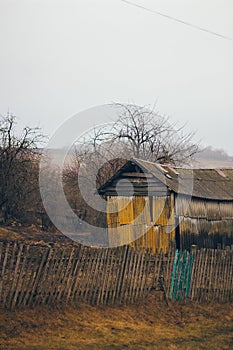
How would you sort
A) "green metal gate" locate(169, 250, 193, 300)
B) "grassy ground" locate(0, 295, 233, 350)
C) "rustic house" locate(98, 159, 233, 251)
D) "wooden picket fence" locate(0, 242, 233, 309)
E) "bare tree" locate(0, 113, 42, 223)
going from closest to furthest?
"grassy ground" locate(0, 295, 233, 350) < "wooden picket fence" locate(0, 242, 233, 309) < "green metal gate" locate(169, 250, 193, 300) < "rustic house" locate(98, 159, 233, 251) < "bare tree" locate(0, 113, 42, 223)

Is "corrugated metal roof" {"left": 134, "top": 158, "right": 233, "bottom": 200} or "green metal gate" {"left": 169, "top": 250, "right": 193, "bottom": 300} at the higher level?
"corrugated metal roof" {"left": 134, "top": 158, "right": 233, "bottom": 200}

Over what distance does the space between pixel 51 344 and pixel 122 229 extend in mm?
11028

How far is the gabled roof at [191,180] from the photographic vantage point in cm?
1684

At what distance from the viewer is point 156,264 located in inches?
396

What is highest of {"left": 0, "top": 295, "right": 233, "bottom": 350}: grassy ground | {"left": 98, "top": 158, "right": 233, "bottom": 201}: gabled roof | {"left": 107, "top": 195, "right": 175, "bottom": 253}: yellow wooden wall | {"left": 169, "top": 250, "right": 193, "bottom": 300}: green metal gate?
{"left": 98, "top": 158, "right": 233, "bottom": 201}: gabled roof

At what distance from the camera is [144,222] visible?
Result: 55.5ft

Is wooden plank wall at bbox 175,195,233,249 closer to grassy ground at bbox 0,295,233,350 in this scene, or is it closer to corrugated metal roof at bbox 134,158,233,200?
corrugated metal roof at bbox 134,158,233,200

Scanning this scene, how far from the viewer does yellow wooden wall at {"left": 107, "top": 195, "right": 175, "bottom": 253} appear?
53.7ft

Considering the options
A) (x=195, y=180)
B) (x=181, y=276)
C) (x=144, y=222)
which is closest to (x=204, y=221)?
(x=195, y=180)

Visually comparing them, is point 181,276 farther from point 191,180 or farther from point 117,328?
point 191,180

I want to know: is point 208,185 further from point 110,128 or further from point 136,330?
point 110,128

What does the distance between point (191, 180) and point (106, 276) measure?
33.8 feet

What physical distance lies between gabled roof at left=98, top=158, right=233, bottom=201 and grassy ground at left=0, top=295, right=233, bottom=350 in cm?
730

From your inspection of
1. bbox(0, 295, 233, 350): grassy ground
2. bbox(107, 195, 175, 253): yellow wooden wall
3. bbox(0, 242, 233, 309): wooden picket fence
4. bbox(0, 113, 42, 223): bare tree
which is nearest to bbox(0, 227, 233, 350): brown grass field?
bbox(0, 295, 233, 350): grassy ground
